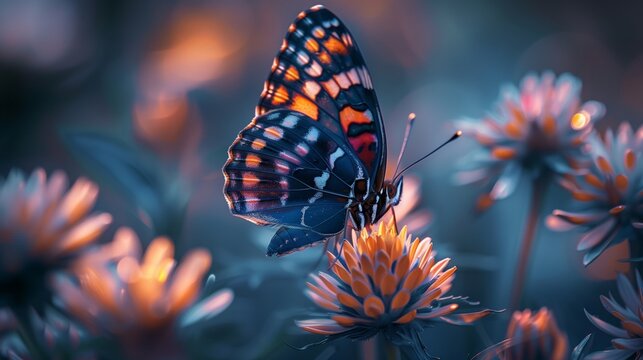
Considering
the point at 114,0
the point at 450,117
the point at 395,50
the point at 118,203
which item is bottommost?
the point at 118,203

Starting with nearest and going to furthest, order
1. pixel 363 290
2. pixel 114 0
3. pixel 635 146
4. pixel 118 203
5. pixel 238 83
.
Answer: pixel 363 290
pixel 635 146
pixel 118 203
pixel 238 83
pixel 114 0

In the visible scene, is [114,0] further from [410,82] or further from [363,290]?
[363,290]

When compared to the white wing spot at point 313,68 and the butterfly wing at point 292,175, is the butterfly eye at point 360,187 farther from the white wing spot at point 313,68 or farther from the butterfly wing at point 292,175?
the white wing spot at point 313,68

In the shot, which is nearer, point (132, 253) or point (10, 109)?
point (132, 253)

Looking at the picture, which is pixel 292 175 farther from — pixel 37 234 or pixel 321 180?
pixel 37 234

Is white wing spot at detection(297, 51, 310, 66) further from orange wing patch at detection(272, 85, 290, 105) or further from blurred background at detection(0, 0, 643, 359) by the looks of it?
blurred background at detection(0, 0, 643, 359)

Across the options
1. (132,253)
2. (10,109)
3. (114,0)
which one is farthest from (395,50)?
(132,253)

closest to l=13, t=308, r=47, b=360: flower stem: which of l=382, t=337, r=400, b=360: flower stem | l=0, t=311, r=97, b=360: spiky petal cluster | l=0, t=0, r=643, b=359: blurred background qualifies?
l=0, t=311, r=97, b=360: spiky petal cluster
